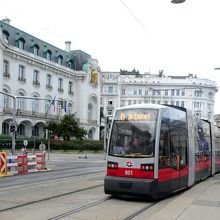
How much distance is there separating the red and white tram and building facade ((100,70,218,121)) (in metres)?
101

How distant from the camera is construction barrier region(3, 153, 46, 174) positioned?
2347 cm

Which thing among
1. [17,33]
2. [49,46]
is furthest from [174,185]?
[49,46]

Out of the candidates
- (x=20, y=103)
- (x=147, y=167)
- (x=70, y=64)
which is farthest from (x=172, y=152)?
(x=70, y=64)

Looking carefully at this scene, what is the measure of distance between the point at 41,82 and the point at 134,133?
66.7 metres

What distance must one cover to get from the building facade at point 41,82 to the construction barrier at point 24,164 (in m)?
30.4

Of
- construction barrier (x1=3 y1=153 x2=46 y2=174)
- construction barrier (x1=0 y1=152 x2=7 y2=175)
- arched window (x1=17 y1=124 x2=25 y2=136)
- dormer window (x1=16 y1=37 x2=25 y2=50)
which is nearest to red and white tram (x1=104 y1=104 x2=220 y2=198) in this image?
construction barrier (x1=0 y1=152 x2=7 y2=175)

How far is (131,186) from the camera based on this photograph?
12.3 metres

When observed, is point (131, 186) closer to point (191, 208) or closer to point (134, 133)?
point (134, 133)

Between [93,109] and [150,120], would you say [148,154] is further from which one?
[93,109]

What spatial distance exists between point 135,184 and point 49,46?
71.3 metres

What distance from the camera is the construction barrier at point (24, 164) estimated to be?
23.5 m

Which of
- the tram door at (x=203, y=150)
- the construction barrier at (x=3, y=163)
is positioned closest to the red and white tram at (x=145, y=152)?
the tram door at (x=203, y=150)

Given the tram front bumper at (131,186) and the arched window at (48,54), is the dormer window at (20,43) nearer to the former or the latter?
the arched window at (48,54)

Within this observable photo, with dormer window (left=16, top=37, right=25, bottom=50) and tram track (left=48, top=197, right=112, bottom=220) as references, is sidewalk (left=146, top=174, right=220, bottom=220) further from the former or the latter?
dormer window (left=16, top=37, right=25, bottom=50)
